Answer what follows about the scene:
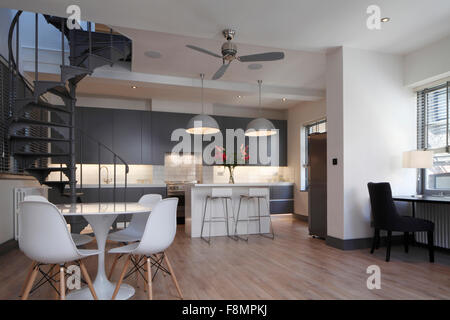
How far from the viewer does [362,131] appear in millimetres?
4457

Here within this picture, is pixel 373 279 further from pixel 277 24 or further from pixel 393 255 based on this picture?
pixel 277 24

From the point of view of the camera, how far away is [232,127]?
7.84 meters

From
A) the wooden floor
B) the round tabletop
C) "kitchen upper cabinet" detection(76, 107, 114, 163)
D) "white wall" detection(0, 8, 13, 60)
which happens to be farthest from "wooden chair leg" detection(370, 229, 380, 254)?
"white wall" detection(0, 8, 13, 60)

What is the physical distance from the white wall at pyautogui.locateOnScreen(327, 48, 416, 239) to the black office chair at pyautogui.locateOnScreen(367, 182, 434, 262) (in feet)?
1.50

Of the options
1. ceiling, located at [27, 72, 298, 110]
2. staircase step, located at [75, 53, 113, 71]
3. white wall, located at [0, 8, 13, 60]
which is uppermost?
white wall, located at [0, 8, 13, 60]

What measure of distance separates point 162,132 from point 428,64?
5295 millimetres

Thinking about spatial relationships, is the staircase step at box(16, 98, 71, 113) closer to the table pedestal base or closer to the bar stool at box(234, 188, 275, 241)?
the table pedestal base

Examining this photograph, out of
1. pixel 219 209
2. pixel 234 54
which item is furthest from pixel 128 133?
pixel 234 54

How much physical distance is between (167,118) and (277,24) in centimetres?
409

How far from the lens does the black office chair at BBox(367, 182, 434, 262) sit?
3682 mm

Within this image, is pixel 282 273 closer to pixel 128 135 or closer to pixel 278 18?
pixel 278 18

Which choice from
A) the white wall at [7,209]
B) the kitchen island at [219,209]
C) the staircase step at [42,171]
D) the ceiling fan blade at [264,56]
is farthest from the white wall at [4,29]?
the ceiling fan blade at [264,56]

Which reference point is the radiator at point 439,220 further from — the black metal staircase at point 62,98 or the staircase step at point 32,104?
the staircase step at point 32,104
